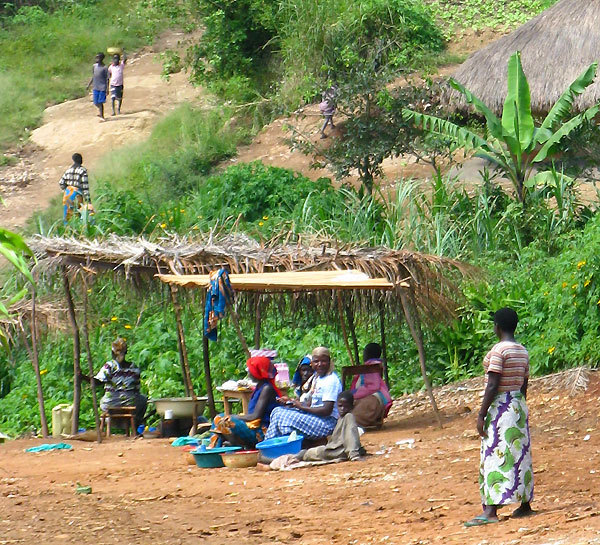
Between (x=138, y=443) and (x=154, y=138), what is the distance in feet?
44.3

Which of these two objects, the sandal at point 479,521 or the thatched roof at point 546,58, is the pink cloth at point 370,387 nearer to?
the sandal at point 479,521

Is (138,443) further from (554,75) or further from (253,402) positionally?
(554,75)

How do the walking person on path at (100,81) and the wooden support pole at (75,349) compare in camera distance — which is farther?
the walking person on path at (100,81)

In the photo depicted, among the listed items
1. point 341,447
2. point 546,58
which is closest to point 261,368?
point 341,447

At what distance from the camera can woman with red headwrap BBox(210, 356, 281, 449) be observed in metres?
9.04

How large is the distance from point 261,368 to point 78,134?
56.3 feet

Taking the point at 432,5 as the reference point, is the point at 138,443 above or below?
below

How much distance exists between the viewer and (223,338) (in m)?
14.4

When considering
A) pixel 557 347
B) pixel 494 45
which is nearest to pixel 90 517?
pixel 557 347

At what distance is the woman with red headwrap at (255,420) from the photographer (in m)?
9.04

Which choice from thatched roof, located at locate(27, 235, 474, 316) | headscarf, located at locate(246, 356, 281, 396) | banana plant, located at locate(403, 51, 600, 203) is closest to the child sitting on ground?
headscarf, located at locate(246, 356, 281, 396)

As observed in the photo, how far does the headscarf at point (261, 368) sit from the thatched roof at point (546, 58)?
8785mm

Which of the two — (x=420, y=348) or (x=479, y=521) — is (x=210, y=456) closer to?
(x=420, y=348)

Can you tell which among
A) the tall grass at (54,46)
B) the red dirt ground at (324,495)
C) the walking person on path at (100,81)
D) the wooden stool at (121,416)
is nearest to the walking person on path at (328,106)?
the walking person on path at (100,81)
